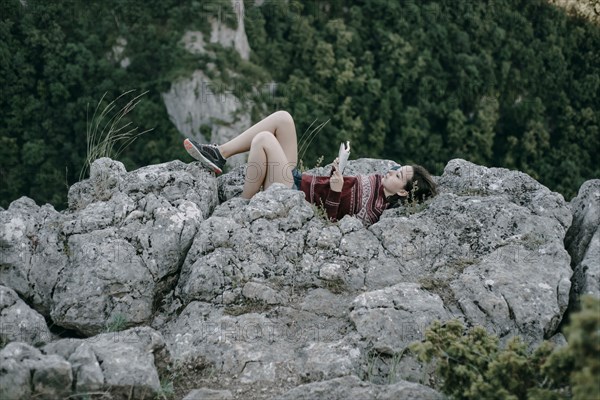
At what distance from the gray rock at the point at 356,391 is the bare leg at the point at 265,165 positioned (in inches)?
102

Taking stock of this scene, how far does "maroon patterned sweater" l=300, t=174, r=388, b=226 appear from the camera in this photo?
7.45m

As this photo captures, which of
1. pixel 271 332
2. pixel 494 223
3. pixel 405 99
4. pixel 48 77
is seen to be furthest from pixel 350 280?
pixel 405 99

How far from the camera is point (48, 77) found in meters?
50.1

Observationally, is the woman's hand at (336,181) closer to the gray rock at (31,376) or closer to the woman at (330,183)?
the woman at (330,183)

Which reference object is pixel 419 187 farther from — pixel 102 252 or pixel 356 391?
pixel 102 252

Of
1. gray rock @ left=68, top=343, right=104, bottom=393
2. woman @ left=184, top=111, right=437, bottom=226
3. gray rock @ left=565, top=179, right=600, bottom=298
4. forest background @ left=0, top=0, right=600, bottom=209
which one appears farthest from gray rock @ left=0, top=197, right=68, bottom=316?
forest background @ left=0, top=0, right=600, bottom=209

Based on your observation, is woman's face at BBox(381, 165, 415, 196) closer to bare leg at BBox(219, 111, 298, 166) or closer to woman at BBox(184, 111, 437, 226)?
woman at BBox(184, 111, 437, 226)

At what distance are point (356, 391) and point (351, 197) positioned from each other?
2561mm

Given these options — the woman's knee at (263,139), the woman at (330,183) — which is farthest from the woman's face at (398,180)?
the woman's knee at (263,139)

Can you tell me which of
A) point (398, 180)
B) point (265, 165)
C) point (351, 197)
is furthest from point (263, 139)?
point (398, 180)

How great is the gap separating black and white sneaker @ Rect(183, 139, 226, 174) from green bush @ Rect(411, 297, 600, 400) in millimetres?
3078

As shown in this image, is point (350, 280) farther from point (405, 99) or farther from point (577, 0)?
point (405, 99)

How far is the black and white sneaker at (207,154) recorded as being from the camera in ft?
25.0

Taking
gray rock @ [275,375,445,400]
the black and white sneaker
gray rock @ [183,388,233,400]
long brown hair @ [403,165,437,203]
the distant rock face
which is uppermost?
long brown hair @ [403,165,437,203]
